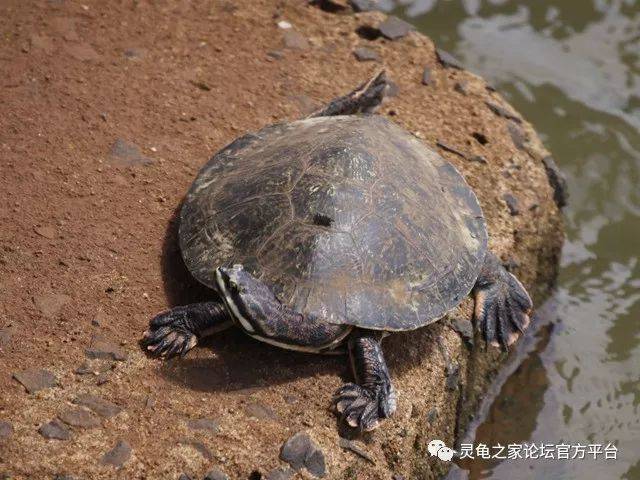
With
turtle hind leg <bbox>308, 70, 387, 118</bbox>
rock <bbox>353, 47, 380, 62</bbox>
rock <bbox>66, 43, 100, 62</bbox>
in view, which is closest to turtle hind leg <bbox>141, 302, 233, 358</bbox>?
turtle hind leg <bbox>308, 70, 387, 118</bbox>

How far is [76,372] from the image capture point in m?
4.87

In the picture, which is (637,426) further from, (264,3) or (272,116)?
(264,3)

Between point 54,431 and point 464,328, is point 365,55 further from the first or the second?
point 54,431

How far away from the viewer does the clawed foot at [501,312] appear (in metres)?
5.85

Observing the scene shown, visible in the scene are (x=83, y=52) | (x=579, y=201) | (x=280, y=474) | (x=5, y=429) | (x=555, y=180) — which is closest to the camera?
(x=5, y=429)

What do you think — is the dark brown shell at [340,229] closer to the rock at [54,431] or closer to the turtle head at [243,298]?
the turtle head at [243,298]

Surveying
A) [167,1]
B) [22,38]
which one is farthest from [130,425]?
[167,1]

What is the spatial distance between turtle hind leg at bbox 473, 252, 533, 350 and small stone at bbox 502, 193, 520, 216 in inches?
34.5

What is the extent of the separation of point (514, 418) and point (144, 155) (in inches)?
125

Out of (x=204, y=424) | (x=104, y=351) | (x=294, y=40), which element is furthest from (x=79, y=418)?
(x=294, y=40)

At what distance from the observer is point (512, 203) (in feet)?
22.4

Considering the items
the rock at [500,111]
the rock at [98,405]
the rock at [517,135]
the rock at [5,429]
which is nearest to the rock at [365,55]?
the rock at [500,111]

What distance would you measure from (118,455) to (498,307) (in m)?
2.60

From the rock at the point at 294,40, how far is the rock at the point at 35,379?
3901 millimetres
